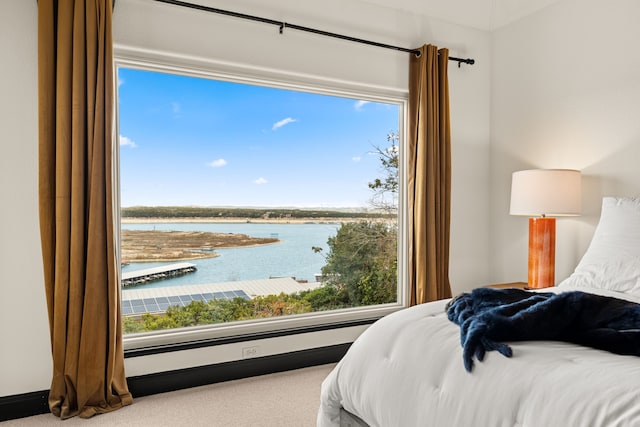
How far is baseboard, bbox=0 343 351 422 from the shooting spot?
93.4 inches

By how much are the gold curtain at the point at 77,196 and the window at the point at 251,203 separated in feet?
0.98

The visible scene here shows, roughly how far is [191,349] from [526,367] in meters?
2.08

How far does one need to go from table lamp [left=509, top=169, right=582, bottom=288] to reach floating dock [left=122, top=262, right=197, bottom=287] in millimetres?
2230

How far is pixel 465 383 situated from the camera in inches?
50.9

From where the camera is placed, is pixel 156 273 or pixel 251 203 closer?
pixel 156 273

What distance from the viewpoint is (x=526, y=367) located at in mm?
1220

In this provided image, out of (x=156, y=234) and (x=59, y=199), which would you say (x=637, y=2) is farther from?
(x=59, y=199)

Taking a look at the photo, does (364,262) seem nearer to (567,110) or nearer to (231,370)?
(231,370)

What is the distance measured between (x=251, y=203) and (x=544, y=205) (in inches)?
75.7

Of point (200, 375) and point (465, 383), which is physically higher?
point (465, 383)

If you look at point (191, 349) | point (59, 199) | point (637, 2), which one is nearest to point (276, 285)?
point (191, 349)

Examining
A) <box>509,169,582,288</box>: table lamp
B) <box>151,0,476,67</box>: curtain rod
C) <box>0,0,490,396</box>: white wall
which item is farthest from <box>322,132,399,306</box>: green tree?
<box>509,169,582,288</box>: table lamp

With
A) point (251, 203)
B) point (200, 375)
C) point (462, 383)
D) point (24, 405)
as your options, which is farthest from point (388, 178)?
point (24, 405)

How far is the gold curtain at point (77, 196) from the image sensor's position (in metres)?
2.32
